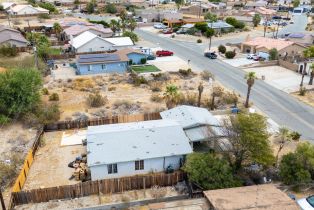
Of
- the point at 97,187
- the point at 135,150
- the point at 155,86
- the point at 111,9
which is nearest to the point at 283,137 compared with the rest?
the point at 135,150

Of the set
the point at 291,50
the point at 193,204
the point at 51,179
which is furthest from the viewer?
the point at 291,50

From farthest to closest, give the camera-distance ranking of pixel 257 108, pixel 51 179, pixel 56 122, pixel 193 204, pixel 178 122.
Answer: pixel 257 108
pixel 56 122
pixel 178 122
pixel 51 179
pixel 193 204

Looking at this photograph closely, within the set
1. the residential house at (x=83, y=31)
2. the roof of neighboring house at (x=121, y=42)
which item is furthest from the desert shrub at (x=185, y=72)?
the residential house at (x=83, y=31)

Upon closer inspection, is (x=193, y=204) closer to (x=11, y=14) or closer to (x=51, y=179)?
(x=51, y=179)

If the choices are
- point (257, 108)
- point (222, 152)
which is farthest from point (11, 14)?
→ point (222, 152)

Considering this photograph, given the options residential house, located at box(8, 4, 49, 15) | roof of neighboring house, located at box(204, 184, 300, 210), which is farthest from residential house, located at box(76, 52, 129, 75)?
residential house, located at box(8, 4, 49, 15)

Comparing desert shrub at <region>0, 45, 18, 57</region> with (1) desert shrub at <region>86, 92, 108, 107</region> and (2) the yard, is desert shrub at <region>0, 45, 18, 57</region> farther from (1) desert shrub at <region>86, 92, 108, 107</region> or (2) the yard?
(1) desert shrub at <region>86, 92, 108, 107</region>
